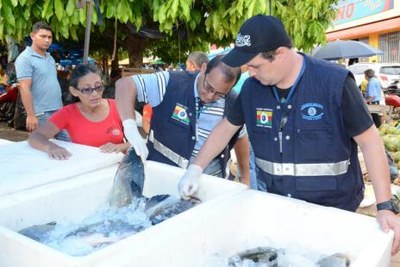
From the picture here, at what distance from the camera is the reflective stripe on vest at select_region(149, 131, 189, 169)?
2.21 meters

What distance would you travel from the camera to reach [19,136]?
7168mm

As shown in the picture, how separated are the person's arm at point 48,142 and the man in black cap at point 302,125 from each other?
2.26 ft

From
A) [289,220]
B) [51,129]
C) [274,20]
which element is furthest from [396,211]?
[51,129]

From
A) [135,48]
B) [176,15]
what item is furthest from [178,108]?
[135,48]

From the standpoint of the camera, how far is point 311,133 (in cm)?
165

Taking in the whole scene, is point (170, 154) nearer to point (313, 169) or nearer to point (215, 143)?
point (215, 143)

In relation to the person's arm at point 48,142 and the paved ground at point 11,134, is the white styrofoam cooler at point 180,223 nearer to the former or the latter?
the person's arm at point 48,142

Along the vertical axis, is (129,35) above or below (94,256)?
above

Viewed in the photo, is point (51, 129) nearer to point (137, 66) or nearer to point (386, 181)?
point (386, 181)

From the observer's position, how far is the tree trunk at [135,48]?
254 inches

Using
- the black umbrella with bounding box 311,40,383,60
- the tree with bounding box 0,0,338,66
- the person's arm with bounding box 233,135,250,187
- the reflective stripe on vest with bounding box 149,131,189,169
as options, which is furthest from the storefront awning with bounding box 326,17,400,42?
the reflective stripe on vest with bounding box 149,131,189,169

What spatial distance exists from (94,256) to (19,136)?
6.77 metres

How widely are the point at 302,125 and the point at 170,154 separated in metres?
0.84

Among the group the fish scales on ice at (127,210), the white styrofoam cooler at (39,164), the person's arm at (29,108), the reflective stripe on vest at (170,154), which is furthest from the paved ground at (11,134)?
the fish scales on ice at (127,210)
